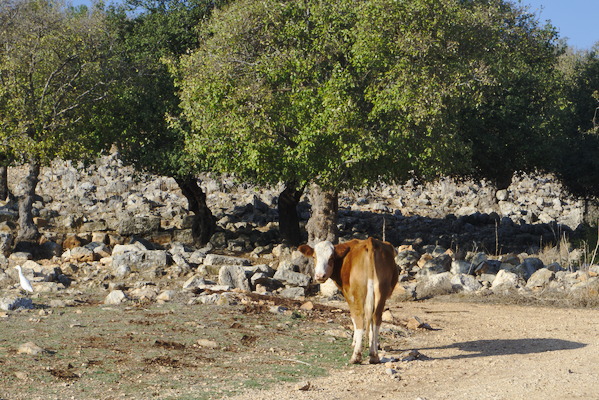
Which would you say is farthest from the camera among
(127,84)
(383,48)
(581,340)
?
(127,84)

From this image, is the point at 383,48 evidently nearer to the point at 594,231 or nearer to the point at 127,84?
the point at 127,84

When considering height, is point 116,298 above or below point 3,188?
below

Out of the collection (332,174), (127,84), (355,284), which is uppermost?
(127,84)

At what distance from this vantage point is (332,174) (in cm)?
1834

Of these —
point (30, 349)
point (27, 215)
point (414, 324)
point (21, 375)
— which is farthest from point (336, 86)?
point (27, 215)

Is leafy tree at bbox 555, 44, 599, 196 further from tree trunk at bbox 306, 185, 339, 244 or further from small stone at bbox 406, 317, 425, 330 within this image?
small stone at bbox 406, 317, 425, 330

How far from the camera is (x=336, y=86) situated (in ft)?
57.2

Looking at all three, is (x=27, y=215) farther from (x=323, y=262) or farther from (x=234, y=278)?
(x=323, y=262)

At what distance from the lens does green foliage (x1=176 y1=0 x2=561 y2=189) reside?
57.7 feet

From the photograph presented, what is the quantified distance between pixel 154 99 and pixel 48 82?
3774mm

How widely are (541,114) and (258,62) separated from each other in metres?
12.5

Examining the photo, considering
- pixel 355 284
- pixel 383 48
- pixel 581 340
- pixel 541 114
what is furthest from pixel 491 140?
pixel 355 284

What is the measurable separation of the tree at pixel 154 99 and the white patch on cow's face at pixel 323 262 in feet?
42.8

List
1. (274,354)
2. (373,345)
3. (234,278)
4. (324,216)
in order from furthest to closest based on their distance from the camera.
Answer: (324,216) < (234,278) < (274,354) < (373,345)
